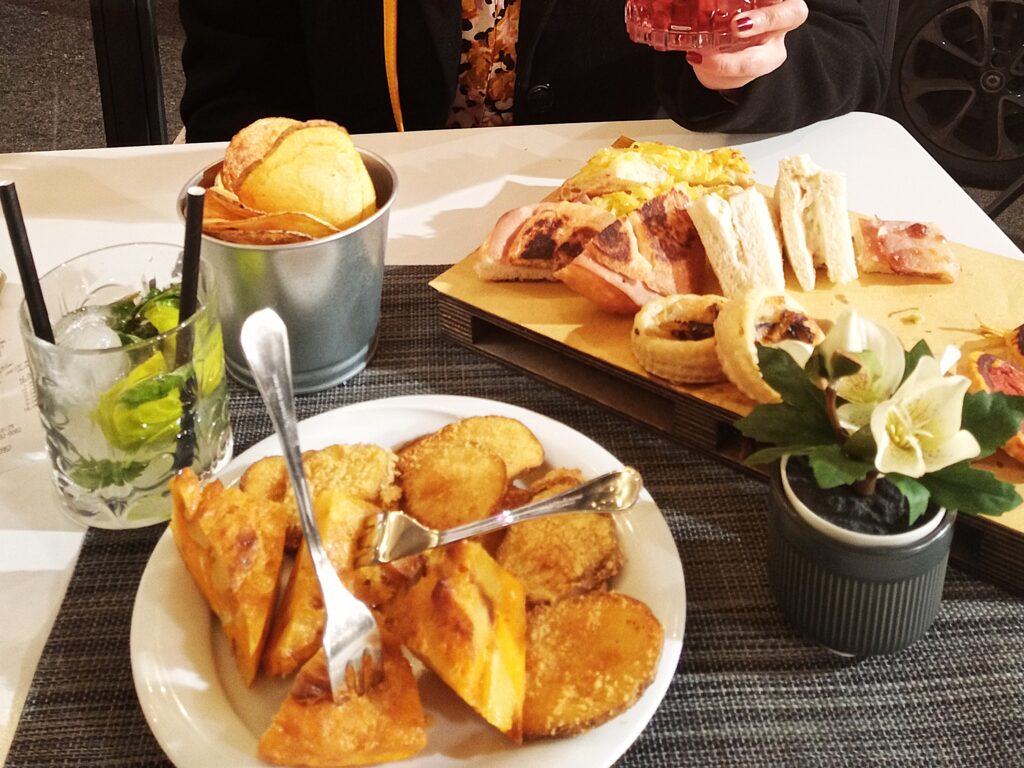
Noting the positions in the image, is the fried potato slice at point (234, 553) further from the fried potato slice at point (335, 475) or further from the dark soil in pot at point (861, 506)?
the dark soil in pot at point (861, 506)

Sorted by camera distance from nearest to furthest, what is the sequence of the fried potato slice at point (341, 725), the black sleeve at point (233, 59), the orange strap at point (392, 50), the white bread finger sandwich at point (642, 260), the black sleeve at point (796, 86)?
the fried potato slice at point (341, 725) < the white bread finger sandwich at point (642, 260) < the black sleeve at point (796, 86) < the orange strap at point (392, 50) < the black sleeve at point (233, 59)

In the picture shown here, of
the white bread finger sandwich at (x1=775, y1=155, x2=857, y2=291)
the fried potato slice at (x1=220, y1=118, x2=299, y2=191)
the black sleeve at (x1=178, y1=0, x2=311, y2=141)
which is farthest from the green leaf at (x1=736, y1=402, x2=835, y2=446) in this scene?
the black sleeve at (x1=178, y1=0, x2=311, y2=141)

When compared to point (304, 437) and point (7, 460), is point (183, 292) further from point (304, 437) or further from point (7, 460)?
point (7, 460)

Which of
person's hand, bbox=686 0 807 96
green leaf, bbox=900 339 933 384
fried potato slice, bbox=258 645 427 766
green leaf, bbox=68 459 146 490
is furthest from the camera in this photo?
person's hand, bbox=686 0 807 96

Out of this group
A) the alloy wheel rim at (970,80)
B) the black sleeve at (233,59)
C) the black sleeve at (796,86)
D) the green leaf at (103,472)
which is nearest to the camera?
the green leaf at (103,472)

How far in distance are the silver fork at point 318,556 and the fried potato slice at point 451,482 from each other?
117mm

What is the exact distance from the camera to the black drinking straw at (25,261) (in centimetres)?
75

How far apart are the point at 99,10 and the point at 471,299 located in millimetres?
948

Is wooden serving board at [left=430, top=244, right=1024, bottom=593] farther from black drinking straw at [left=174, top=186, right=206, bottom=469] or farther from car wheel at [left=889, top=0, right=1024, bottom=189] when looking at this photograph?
car wheel at [left=889, top=0, right=1024, bottom=189]

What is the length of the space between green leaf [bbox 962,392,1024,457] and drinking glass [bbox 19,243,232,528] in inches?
24.5

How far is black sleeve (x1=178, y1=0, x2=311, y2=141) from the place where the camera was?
1.65 meters

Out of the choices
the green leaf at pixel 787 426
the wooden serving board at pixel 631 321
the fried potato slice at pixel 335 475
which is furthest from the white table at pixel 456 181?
the green leaf at pixel 787 426

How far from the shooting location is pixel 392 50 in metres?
1.56

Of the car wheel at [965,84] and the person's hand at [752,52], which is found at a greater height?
the person's hand at [752,52]
